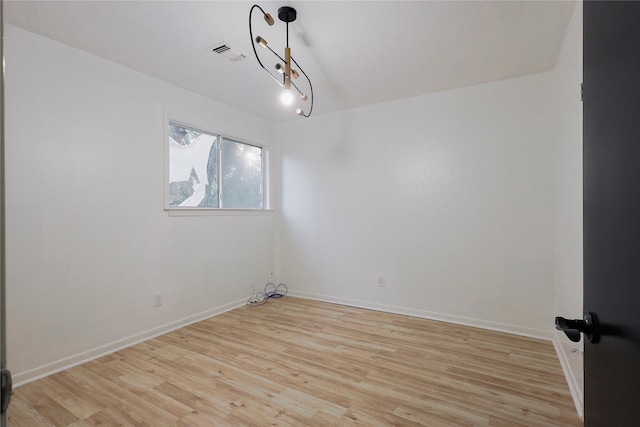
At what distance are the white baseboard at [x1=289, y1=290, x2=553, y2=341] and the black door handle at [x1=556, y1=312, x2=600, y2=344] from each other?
8.86 feet

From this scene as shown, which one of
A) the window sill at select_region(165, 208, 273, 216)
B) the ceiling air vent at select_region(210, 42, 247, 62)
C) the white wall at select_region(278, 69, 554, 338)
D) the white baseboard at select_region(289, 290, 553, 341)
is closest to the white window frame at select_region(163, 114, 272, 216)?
the window sill at select_region(165, 208, 273, 216)

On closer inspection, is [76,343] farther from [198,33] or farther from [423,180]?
[423,180]

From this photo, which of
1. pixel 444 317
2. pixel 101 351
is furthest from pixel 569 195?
pixel 101 351

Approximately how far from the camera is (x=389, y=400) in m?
1.88

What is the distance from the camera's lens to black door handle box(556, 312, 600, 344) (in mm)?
661

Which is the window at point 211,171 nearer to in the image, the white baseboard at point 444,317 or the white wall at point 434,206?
the white wall at point 434,206

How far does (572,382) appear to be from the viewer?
1.96 meters

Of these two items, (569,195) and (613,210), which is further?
(569,195)

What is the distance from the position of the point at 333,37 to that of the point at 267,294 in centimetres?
334

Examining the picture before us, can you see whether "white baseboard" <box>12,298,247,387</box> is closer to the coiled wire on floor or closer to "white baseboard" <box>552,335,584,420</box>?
the coiled wire on floor

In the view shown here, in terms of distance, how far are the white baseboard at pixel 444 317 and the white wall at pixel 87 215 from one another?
5.26 ft

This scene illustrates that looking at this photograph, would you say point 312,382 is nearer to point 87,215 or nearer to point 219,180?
point 87,215

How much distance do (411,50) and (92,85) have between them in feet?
8.86

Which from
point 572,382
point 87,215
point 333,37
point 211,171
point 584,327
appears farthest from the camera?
point 211,171
